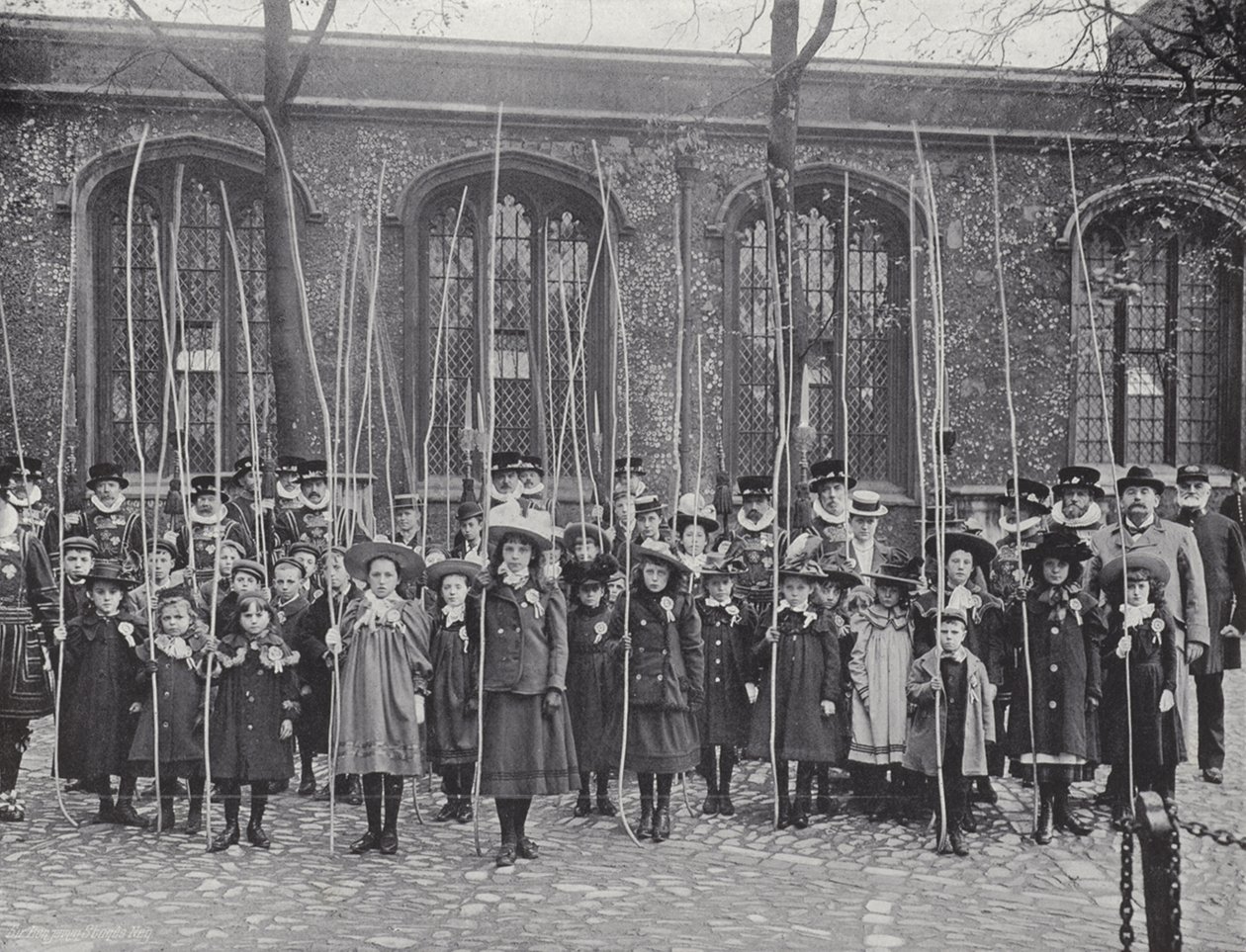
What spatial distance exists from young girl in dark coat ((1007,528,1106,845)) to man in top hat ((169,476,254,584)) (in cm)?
481

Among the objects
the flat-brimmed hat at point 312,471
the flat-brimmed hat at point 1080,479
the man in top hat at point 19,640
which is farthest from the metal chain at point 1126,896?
the flat-brimmed hat at point 312,471

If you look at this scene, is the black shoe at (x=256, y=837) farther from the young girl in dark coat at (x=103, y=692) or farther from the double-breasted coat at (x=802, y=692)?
the double-breasted coat at (x=802, y=692)

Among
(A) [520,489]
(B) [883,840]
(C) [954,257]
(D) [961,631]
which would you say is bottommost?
(B) [883,840]

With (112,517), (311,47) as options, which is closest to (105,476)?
(112,517)

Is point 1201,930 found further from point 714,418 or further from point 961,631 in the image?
point 714,418

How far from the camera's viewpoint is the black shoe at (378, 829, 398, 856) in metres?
5.93

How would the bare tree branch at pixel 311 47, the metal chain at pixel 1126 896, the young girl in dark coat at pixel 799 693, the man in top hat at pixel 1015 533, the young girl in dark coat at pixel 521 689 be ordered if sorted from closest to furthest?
the metal chain at pixel 1126 896 < the young girl in dark coat at pixel 521 689 < the young girl in dark coat at pixel 799 693 < the man in top hat at pixel 1015 533 < the bare tree branch at pixel 311 47

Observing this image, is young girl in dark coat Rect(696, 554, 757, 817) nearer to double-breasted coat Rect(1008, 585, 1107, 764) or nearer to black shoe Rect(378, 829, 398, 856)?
double-breasted coat Rect(1008, 585, 1107, 764)

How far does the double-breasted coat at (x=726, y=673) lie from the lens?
22.7 feet

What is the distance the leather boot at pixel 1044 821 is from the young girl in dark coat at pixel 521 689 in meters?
2.25

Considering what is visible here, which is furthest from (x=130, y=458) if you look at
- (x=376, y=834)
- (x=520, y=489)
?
(x=376, y=834)

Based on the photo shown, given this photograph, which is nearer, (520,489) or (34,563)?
(34,563)

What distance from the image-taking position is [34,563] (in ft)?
22.3

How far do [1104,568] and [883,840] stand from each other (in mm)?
1886
